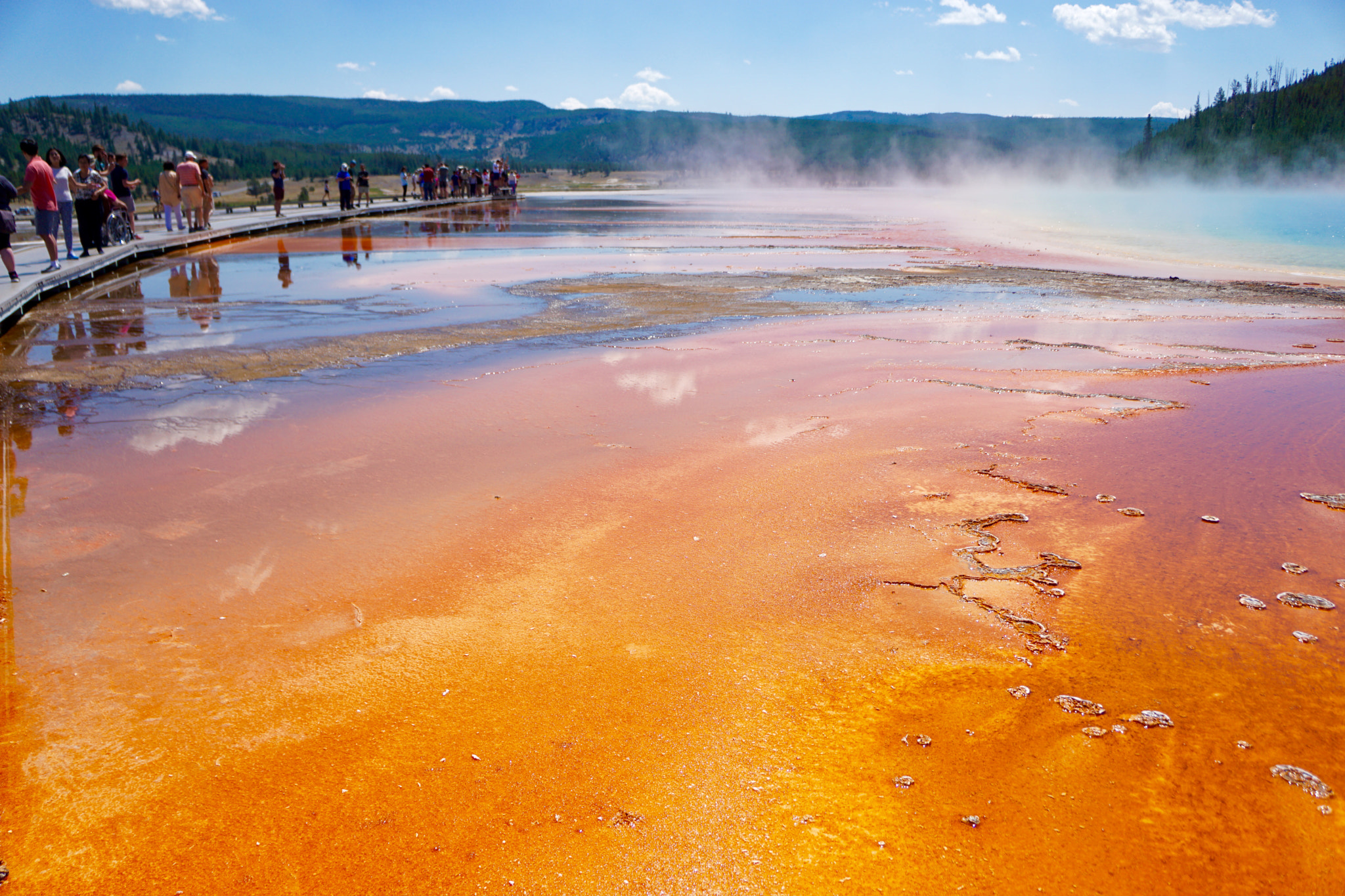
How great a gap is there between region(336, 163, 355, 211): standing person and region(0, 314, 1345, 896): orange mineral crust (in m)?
24.9

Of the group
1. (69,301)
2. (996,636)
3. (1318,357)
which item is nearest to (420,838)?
(996,636)

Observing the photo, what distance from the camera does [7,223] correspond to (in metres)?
10.2

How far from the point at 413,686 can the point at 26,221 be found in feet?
106

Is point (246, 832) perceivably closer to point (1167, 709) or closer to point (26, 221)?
point (1167, 709)

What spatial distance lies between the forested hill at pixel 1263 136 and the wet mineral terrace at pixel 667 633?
11348 centimetres

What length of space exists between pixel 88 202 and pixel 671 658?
1493cm

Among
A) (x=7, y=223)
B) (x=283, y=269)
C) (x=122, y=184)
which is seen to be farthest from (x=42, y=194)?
(x=122, y=184)

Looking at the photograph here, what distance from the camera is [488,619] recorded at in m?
3.68

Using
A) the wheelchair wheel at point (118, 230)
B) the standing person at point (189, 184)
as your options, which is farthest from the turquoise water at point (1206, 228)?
the wheelchair wheel at point (118, 230)

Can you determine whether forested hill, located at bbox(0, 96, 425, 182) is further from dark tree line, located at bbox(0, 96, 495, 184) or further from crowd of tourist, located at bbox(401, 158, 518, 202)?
crowd of tourist, located at bbox(401, 158, 518, 202)

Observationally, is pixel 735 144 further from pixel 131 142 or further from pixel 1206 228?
pixel 1206 228

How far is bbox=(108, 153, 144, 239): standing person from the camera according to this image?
16.0m

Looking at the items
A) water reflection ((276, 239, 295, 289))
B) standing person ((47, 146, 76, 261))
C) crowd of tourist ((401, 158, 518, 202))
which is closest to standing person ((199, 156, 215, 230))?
water reflection ((276, 239, 295, 289))

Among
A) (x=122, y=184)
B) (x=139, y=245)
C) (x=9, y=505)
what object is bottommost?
(x=9, y=505)
